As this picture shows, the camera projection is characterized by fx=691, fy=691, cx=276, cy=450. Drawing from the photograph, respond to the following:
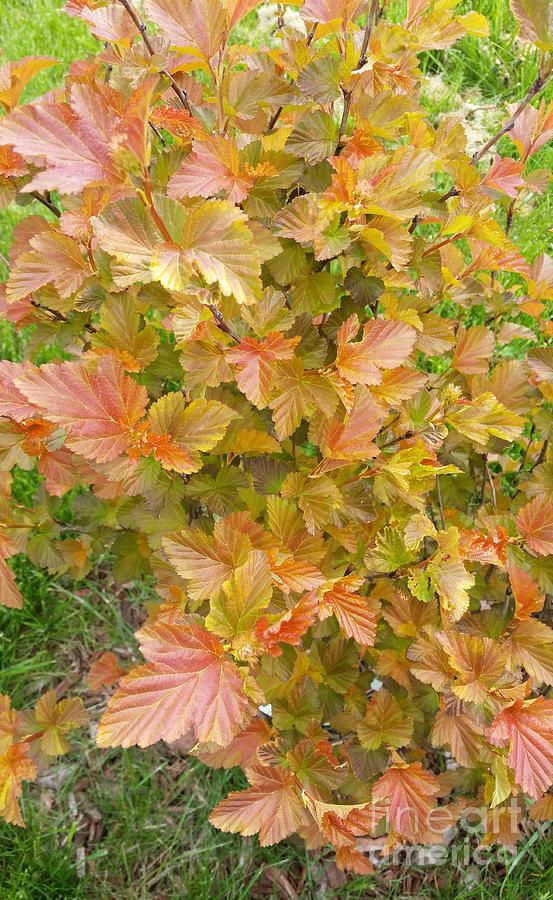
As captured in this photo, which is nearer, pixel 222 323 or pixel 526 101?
pixel 222 323

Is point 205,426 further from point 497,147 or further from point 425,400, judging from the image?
point 497,147

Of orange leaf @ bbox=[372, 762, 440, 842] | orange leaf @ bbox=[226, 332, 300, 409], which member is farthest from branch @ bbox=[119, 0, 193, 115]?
orange leaf @ bbox=[372, 762, 440, 842]

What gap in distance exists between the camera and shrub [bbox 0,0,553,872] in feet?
2.67

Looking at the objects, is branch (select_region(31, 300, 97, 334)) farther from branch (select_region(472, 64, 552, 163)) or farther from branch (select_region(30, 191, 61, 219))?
branch (select_region(472, 64, 552, 163))

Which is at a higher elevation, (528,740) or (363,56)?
(363,56)

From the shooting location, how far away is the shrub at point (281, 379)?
0.81 meters

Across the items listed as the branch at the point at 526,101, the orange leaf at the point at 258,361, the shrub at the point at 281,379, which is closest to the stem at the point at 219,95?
the shrub at the point at 281,379

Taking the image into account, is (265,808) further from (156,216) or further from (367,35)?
(367,35)

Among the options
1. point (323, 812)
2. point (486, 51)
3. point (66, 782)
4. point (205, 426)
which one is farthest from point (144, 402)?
point (486, 51)

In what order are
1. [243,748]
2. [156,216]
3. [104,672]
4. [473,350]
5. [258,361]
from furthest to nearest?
[104,672]
[243,748]
[473,350]
[258,361]
[156,216]

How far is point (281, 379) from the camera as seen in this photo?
1.00m

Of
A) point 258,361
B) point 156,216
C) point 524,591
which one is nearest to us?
point 156,216

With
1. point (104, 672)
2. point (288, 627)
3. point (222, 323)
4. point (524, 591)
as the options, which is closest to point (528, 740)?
point (524, 591)

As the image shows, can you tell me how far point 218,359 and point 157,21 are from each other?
0.45m
